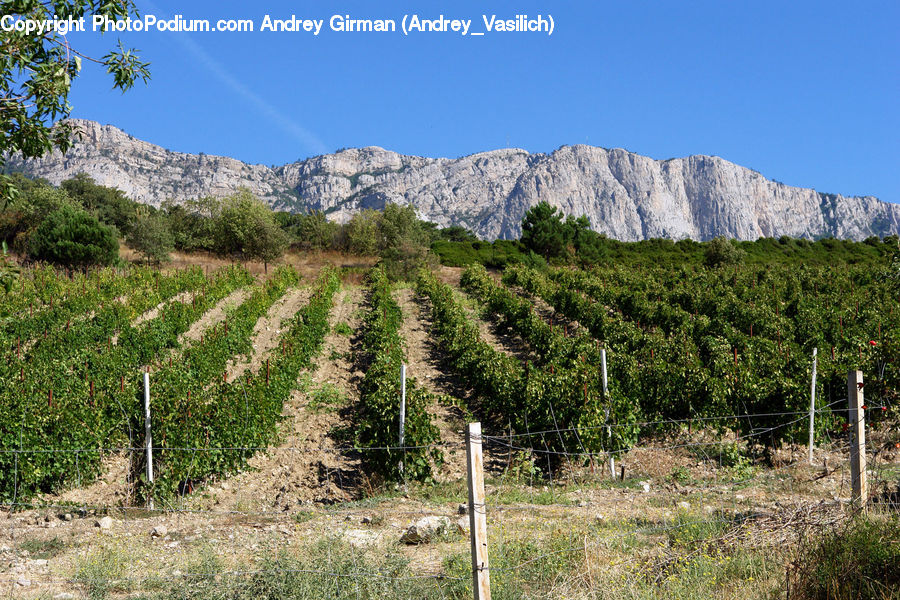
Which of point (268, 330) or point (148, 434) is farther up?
point (268, 330)

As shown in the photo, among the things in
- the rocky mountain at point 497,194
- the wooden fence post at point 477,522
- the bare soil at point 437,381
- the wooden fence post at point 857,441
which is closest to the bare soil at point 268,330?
the bare soil at point 437,381

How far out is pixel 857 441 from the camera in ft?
15.3

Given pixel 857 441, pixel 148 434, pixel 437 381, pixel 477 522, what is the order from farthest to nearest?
pixel 437 381 → pixel 148 434 → pixel 857 441 → pixel 477 522

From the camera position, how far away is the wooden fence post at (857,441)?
4641 mm

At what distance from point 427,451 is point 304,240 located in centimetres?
4841

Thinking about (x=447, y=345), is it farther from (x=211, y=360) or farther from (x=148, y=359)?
(x=148, y=359)

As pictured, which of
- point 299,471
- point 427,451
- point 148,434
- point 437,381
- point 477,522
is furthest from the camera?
point 437,381

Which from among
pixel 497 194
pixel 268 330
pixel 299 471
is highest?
pixel 497 194

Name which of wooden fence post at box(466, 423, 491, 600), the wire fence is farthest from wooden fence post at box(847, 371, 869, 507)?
wooden fence post at box(466, 423, 491, 600)

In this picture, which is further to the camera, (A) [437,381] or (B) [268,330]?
(B) [268,330]

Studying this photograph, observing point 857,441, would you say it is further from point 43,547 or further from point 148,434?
point 148,434

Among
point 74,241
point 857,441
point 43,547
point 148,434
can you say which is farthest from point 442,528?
point 74,241

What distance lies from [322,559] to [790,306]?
Answer: 18.3 m

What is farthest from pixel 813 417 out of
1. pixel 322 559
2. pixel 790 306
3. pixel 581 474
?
pixel 790 306
